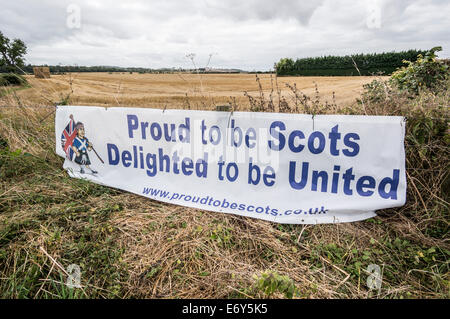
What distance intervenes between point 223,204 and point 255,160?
0.61 metres

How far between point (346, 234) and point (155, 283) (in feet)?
5.84

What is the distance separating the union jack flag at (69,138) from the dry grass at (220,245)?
74 cm

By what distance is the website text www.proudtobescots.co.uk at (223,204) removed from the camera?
2486 millimetres

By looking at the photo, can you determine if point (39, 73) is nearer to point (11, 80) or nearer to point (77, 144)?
point (11, 80)

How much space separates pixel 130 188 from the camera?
314 centimetres

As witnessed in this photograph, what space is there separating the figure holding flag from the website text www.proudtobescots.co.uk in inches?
44.3

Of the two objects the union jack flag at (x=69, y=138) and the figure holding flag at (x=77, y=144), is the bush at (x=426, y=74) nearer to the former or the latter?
the figure holding flag at (x=77, y=144)

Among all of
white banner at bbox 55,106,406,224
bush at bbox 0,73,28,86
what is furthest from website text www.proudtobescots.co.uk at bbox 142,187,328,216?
bush at bbox 0,73,28,86

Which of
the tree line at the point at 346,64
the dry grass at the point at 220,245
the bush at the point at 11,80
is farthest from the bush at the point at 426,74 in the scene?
the tree line at the point at 346,64

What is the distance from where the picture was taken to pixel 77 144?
11.7 ft
